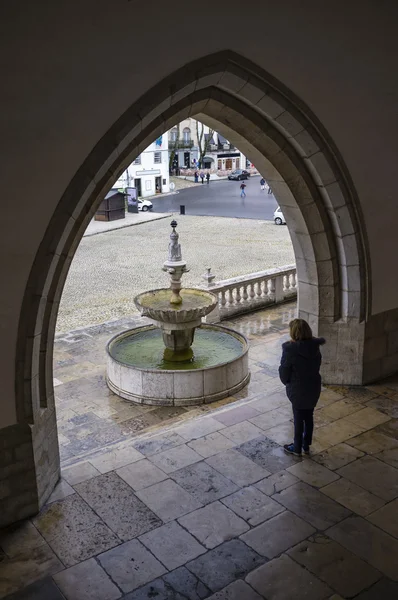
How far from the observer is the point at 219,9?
16.5 feet

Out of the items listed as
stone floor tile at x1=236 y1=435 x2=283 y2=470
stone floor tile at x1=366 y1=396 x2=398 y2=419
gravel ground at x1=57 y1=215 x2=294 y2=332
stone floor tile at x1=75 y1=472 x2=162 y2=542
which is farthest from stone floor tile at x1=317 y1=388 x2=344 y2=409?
gravel ground at x1=57 y1=215 x2=294 y2=332

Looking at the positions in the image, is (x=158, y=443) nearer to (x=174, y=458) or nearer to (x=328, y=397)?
(x=174, y=458)

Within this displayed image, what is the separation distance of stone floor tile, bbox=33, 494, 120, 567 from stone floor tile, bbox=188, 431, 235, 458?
3.96 ft

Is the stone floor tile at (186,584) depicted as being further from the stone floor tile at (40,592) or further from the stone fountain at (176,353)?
the stone fountain at (176,353)

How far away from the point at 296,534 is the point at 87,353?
18.6ft

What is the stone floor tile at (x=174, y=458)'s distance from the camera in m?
5.45

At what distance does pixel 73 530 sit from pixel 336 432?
8.74ft

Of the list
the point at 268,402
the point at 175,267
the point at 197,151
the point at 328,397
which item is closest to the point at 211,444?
the point at 268,402

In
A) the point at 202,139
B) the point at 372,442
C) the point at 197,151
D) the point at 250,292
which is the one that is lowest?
the point at 372,442

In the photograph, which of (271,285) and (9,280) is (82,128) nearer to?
(9,280)

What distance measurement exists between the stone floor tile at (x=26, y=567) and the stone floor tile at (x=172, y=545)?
25.3 inches

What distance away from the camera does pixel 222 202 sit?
3312 centimetres

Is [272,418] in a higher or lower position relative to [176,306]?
lower

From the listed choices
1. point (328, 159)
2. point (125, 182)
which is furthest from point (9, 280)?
point (125, 182)
